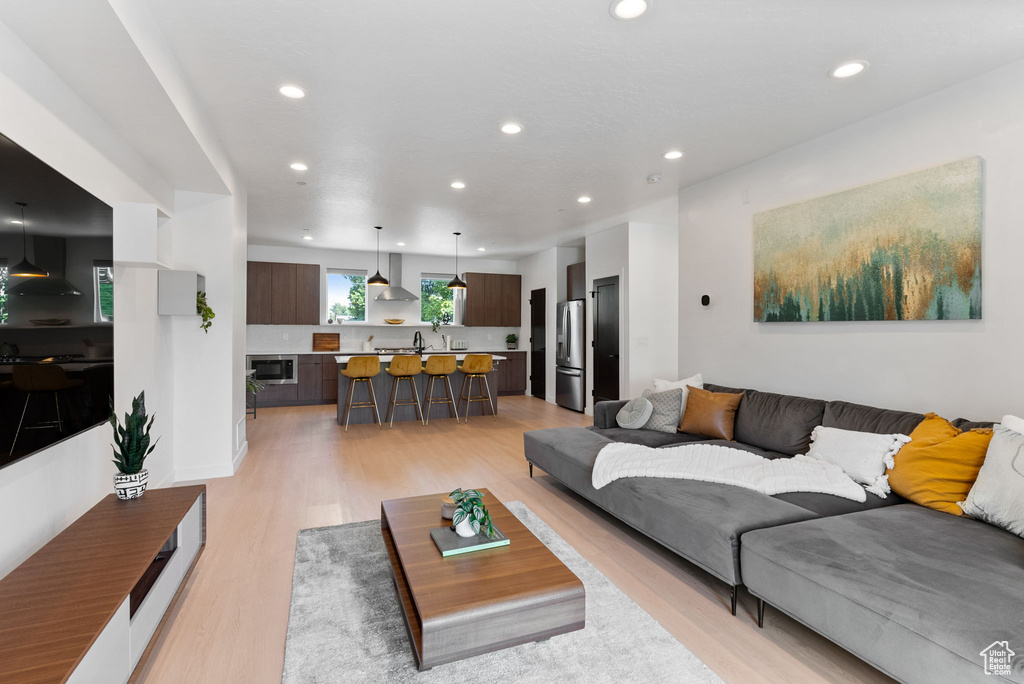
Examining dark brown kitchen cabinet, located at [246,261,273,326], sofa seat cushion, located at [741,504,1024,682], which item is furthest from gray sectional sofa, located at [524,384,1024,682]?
dark brown kitchen cabinet, located at [246,261,273,326]

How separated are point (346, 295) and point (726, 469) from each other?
7.54 metres

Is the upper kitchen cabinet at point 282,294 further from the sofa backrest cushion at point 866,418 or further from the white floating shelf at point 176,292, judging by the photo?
the sofa backrest cushion at point 866,418

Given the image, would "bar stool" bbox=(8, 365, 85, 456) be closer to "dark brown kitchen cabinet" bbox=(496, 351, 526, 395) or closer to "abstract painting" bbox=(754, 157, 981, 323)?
"abstract painting" bbox=(754, 157, 981, 323)

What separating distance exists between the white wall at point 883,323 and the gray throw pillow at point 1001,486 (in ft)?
2.18

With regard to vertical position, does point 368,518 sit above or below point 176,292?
below

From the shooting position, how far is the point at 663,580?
2.52m

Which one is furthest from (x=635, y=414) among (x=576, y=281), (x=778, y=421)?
(x=576, y=281)

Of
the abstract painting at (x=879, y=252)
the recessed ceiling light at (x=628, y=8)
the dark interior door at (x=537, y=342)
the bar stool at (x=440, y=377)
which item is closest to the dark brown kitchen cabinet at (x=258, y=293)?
the bar stool at (x=440, y=377)

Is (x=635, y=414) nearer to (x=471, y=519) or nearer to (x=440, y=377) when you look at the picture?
(x=471, y=519)

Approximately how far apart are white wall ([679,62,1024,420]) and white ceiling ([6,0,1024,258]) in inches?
6.8

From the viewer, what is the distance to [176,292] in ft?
12.0

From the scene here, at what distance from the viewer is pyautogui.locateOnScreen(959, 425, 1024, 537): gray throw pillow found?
6.64ft

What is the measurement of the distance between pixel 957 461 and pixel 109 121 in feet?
15.5

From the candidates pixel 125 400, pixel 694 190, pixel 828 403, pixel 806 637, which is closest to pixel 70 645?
pixel 125 400
